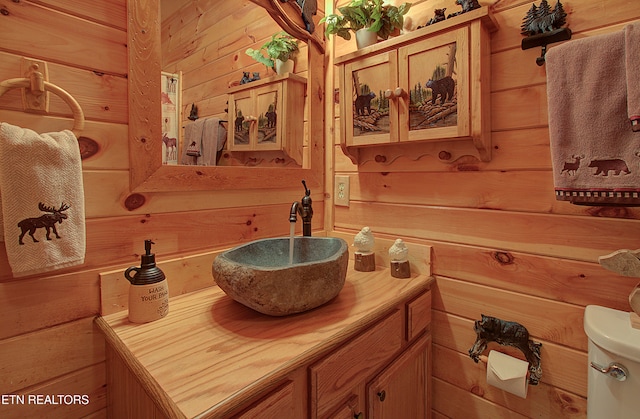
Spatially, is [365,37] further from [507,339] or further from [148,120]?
[507,339]

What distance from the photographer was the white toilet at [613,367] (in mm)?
713

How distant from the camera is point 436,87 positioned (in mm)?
1049

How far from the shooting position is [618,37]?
0.72 metres

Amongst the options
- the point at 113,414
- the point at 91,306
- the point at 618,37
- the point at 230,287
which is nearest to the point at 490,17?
the point at 618,37

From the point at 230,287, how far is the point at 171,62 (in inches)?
27.5

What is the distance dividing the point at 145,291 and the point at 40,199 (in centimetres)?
30

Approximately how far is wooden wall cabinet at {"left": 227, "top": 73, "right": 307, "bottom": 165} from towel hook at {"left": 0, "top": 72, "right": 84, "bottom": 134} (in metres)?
0.45

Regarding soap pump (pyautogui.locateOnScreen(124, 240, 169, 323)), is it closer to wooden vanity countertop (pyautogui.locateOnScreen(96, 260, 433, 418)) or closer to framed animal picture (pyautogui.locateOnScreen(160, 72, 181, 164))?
wooden vanity countertop (pyautogui.locateOnScreen(96, 260, 433, 418))

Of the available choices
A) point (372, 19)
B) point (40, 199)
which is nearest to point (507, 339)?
point (372, 19)

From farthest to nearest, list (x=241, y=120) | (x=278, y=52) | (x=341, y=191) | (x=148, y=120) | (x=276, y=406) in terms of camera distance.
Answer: (x=341, y=191), (x=278, y=52), (x=241, y=120), (x=148, y=120), (x=276, y=406)

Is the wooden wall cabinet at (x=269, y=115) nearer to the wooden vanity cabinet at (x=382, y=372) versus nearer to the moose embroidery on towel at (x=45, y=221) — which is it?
the moose embroidery on towel at (x=45, y=221)

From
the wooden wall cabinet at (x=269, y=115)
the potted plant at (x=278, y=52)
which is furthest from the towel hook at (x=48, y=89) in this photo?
the potted plant at (x=278, y=52)

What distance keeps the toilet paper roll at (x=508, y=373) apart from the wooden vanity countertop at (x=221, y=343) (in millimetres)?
356

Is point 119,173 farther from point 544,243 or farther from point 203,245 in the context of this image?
point 544,243
